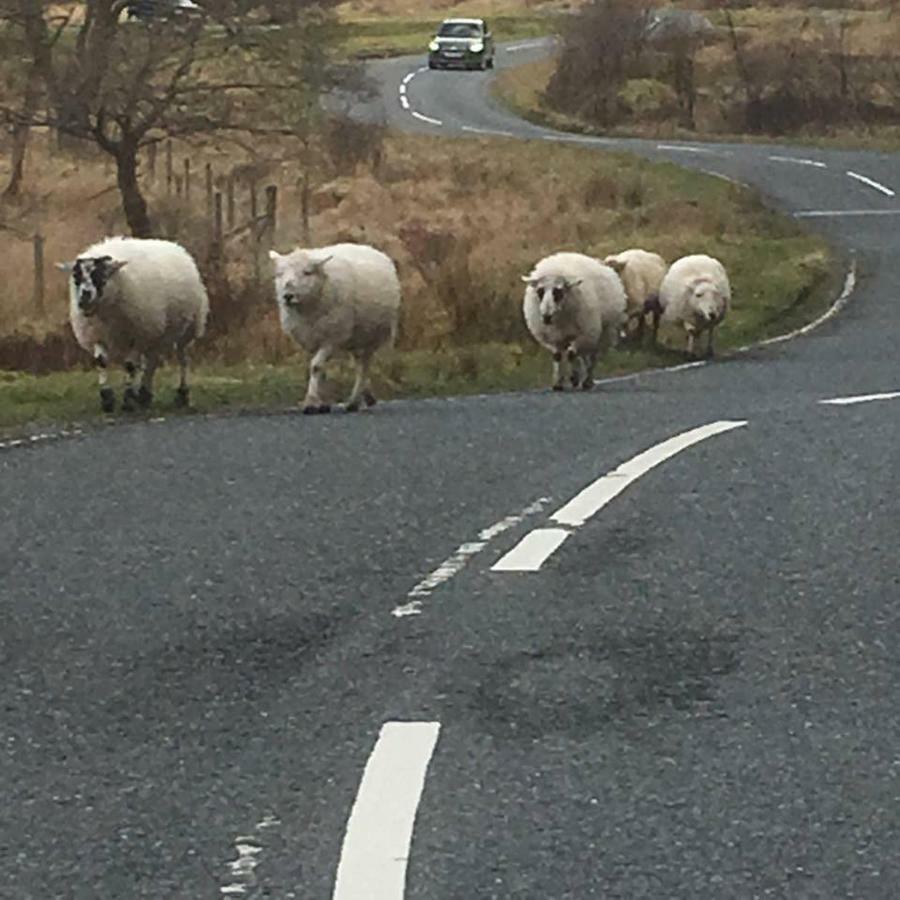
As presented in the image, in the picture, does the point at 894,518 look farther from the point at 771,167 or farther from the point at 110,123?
the point at 771,167

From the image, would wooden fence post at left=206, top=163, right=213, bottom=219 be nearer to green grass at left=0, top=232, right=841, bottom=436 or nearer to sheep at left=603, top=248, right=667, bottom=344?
green grass at left=0, top=232, right=841, bottom=436

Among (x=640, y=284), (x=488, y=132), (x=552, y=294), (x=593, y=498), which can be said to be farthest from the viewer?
(x=488, y=132)

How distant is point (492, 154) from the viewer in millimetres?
44406

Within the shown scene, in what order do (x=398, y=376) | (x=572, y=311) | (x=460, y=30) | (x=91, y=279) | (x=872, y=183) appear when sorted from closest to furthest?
(x=91, y=279) < (x=572, y=311) < (x=398, y=376) < (x=872, y=183) < (x=460, y=30)

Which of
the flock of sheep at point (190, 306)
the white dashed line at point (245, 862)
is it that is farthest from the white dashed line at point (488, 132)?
the white dashed line at point (245, 862)

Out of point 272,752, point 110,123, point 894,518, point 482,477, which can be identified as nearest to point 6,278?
Result: point 110,123

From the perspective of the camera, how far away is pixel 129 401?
15633 mm

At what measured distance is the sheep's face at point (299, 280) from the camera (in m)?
15.6

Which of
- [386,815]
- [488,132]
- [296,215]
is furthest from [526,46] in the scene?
[386,815]

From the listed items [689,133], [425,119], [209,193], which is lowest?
[689,133]

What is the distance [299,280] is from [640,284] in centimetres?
754

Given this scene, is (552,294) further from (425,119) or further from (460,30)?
(460,30)

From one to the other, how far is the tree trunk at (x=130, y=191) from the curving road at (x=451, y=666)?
56.6ft

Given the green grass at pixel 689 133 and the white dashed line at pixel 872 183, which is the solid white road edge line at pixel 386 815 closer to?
the white dashed line at pixel 872 183
